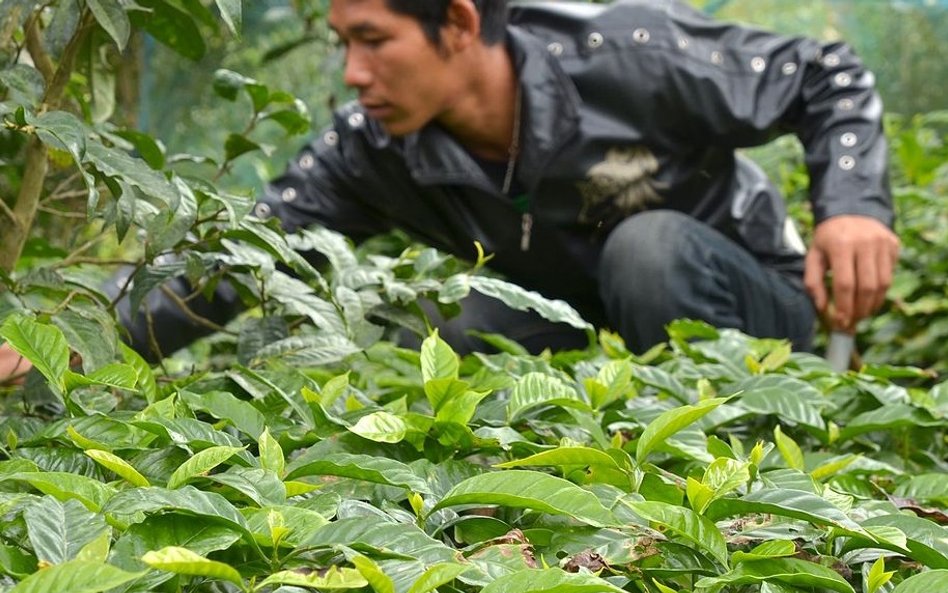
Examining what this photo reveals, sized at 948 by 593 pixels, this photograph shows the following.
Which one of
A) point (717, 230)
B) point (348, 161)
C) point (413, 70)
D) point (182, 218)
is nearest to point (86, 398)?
point (182, 218)

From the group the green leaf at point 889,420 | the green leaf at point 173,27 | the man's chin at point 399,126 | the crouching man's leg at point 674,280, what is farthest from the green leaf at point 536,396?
the man's chin at point 399,126

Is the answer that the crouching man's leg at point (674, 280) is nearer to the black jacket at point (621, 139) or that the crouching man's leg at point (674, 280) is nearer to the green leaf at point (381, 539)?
the black jacket at point (621, 139)

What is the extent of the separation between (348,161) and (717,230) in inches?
33.1

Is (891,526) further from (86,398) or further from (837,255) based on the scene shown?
(837,255)

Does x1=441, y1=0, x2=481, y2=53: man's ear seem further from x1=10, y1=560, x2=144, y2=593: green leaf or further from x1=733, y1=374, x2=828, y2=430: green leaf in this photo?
x1=10, y1=560, x2=144, y2=593: green leaf

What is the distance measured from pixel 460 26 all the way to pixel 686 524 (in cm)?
186

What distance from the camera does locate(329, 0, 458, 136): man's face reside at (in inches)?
97.4

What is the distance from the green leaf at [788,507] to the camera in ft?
3.01

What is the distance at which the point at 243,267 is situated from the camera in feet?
4.54

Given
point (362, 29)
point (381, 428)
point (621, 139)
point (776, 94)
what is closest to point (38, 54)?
point (381, 428)

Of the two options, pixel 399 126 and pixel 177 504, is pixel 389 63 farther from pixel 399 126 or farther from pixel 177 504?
pixel 177 504

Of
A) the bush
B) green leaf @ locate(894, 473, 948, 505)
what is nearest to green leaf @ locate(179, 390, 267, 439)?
the bush

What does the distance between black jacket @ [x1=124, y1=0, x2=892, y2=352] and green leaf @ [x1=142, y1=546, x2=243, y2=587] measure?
1969 millimetres

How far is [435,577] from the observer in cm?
75
